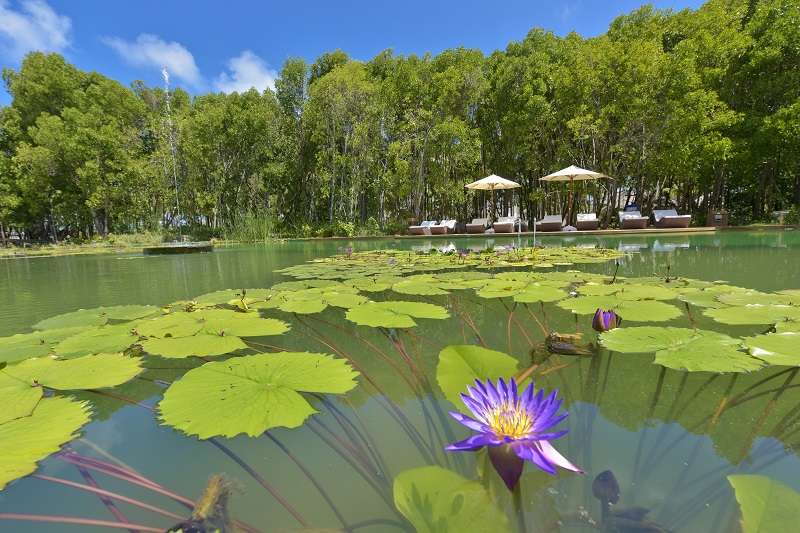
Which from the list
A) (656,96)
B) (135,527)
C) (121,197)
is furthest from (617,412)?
(121,197)

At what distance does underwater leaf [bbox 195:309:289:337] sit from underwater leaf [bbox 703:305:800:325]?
1.62 meters

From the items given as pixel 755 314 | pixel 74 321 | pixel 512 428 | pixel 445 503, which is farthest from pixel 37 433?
pixel 755 314

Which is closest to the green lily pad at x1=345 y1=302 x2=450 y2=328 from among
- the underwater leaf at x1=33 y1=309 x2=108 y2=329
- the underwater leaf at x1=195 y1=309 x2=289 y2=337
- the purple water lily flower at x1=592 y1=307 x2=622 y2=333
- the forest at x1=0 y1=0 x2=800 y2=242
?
the underwater leaf at x1=195 y1=309 x2=289 y2=337

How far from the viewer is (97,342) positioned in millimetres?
1279

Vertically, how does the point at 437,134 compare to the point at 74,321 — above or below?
above

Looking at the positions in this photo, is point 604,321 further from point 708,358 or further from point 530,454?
point 530,454

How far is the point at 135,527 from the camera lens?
21.2 inches

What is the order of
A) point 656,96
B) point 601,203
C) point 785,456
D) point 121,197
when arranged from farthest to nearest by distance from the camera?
point 121,197, point 601,203, point 656,96, point 785,456

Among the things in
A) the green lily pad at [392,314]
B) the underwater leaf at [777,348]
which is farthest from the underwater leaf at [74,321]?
the underwater leaf at [777,348]

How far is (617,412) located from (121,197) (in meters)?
19.2

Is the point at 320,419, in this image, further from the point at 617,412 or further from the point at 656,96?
the point at 656,96

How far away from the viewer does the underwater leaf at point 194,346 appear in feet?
3.67

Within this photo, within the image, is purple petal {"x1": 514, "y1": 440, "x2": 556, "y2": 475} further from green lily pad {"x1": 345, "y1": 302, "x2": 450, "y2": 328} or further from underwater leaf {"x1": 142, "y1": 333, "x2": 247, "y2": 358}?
underwater leaf {"x1": 142, "y1": 333, "x2": 247, "y2": 358}

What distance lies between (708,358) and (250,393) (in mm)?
1144
